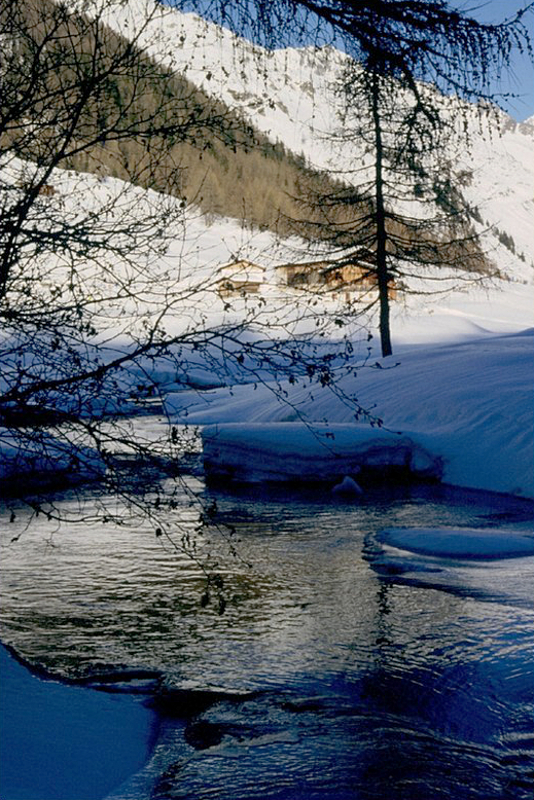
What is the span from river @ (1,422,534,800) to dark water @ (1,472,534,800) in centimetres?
1

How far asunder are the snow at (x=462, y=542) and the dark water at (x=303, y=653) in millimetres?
249

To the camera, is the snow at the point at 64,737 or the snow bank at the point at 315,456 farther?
the snow bank at the point at 315,456

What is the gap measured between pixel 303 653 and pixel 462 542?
3388 mm

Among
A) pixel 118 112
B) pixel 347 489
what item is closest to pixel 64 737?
pixel 118 112

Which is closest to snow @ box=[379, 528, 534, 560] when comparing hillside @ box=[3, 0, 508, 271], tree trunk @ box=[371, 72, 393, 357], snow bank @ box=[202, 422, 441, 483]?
snow bank @ box=[202, 422, 441, 483]

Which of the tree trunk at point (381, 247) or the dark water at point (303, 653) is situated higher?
the tree trunk at point (381, 247)

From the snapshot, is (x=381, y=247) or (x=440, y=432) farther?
(x=381, y=247)

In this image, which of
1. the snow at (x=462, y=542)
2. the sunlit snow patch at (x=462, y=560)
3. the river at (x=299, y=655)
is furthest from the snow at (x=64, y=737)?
the snow at (x=462, y=542)

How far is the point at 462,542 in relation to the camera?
9.05 meters

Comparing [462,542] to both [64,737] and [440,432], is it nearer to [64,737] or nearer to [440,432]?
[440,432]

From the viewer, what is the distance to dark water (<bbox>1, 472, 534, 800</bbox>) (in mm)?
4562

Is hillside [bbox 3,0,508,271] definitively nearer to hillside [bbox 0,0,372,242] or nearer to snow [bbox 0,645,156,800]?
hillside [bbox 0,0,372,242]

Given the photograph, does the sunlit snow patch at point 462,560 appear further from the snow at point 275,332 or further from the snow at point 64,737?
the snow at point 64,737

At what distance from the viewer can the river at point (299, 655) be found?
456 cm
